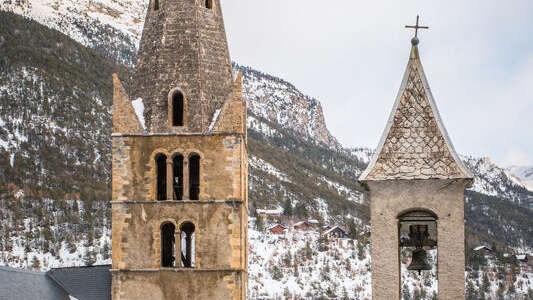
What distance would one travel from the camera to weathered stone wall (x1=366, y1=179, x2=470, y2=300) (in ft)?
45.2

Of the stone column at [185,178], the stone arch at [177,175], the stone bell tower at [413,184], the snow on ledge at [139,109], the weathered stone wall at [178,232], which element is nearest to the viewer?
the stone bell tower at [413,184]

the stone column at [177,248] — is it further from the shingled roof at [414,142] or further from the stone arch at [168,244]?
the shingled roof at [414,142]

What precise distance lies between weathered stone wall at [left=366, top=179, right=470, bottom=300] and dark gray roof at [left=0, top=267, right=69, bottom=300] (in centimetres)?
2376

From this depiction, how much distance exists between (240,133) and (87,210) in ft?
474

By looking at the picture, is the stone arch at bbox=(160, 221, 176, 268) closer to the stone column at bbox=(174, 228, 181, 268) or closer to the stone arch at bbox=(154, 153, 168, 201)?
the stone column at bbox=(174, 228, 181, 268)

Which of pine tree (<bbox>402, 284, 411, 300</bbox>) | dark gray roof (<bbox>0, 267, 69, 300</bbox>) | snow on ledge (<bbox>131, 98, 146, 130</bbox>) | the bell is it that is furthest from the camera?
pine tree (<bbox>402, 284, 411, 300</bbox>)

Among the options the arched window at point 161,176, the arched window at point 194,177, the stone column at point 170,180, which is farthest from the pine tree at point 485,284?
the stone column at point 170,180

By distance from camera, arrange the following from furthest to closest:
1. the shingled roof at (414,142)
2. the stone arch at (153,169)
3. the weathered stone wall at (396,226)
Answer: the stone arch at (153,169)
the shingled roof at (414,142)
the weathered stone wall at (396,226)

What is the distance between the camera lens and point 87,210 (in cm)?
17488

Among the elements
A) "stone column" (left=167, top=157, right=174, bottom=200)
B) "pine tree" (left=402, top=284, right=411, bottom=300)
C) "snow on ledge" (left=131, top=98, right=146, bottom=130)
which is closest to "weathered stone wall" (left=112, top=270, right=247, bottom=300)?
"stone column" (left=167, top=157, right=174, bottom=200)

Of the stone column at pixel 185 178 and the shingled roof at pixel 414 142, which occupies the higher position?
the stone column at pixel 185 178

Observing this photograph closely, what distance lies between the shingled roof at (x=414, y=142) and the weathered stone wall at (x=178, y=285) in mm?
19938

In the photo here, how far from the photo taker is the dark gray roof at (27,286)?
117 ft

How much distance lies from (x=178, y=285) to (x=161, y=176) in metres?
3.98
